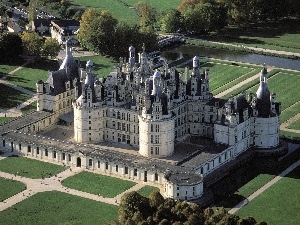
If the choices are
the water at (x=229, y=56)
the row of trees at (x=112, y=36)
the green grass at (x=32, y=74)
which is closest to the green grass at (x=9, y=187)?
the green grass at (x=32, y=74)

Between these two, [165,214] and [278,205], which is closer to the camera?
[165,214]

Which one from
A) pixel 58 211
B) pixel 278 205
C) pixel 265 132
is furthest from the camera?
pixel 265 132

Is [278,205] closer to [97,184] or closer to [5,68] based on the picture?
[97,184]

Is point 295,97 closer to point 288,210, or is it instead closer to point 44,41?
point 288,210

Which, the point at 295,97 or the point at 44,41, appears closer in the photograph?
the point at 295,97

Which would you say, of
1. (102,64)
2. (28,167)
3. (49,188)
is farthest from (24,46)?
(49,188)

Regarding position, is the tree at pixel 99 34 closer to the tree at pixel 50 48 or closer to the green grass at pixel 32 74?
the tree at pixel 50 48

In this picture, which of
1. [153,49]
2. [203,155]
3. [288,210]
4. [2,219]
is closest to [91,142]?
[203,155]
